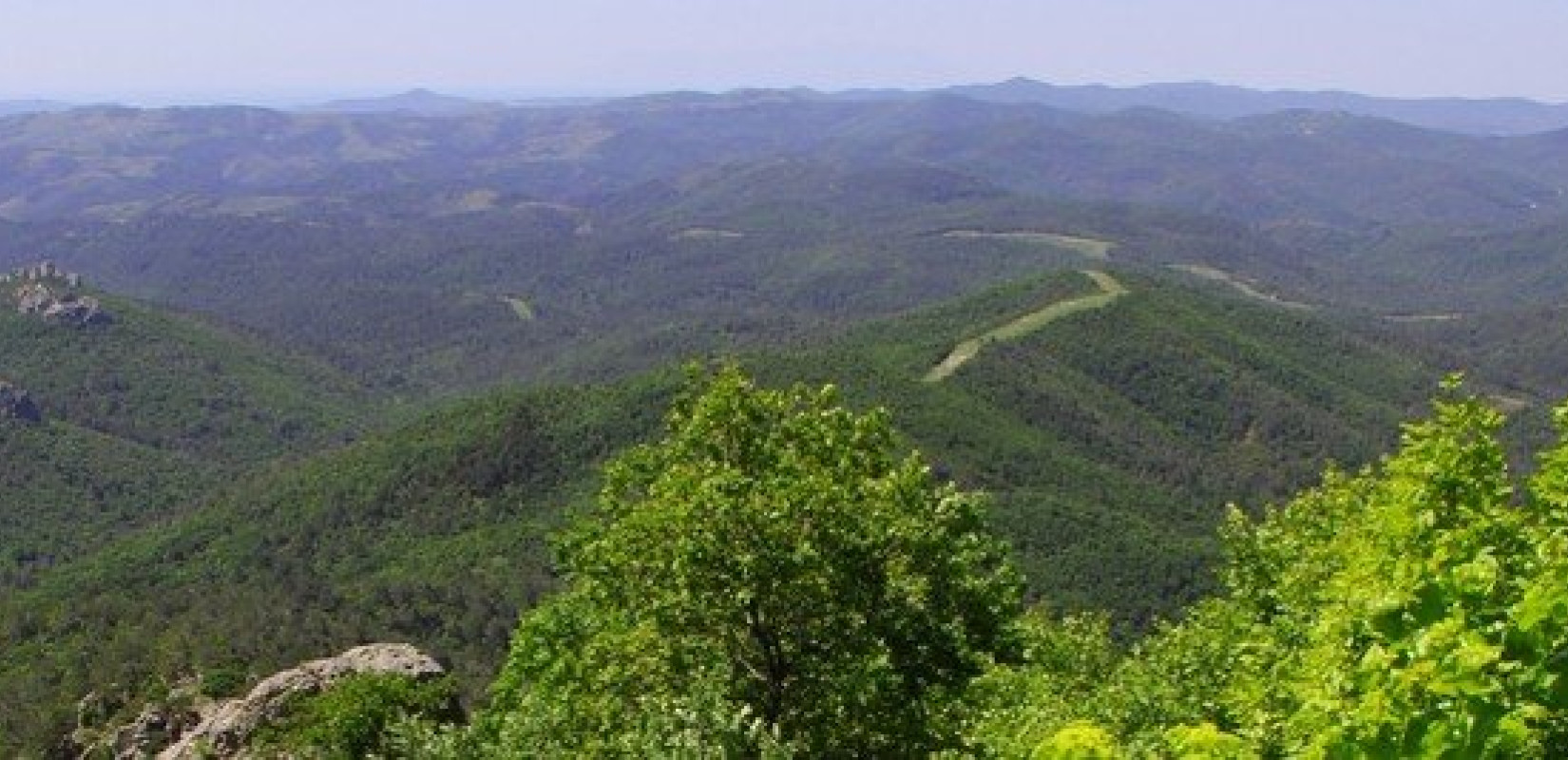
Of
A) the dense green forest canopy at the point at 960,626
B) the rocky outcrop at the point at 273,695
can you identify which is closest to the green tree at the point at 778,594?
the dense green forest canopy at the point at 960,626

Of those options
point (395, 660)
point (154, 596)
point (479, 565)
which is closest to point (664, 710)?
point (395, 660)

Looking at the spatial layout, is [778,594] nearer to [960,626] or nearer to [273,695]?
[960,626]

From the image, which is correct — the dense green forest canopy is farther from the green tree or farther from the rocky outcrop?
the rocky outcrop

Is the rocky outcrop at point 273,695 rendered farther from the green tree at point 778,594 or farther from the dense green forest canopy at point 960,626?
the green tree at point 778,594

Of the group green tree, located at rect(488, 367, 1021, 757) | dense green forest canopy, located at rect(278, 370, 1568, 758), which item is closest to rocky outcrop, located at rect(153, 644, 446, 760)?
dense green forest canopy, located at rect(278, 370, 1568, 758)

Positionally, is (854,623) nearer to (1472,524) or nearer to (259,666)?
(1472,524)

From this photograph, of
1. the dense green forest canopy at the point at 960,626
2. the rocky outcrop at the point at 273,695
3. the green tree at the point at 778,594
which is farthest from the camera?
the rocky outcrop at the point at 273,695

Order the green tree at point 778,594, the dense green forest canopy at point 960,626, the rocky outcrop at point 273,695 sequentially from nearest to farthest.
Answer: the dense green forest canopy at point 960,626
the green tree at point 778,594
the rocky outcrop at point 273,695

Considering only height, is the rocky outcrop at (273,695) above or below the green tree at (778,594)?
below

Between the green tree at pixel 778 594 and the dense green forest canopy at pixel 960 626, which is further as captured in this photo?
the green tree at pixel 778 594
